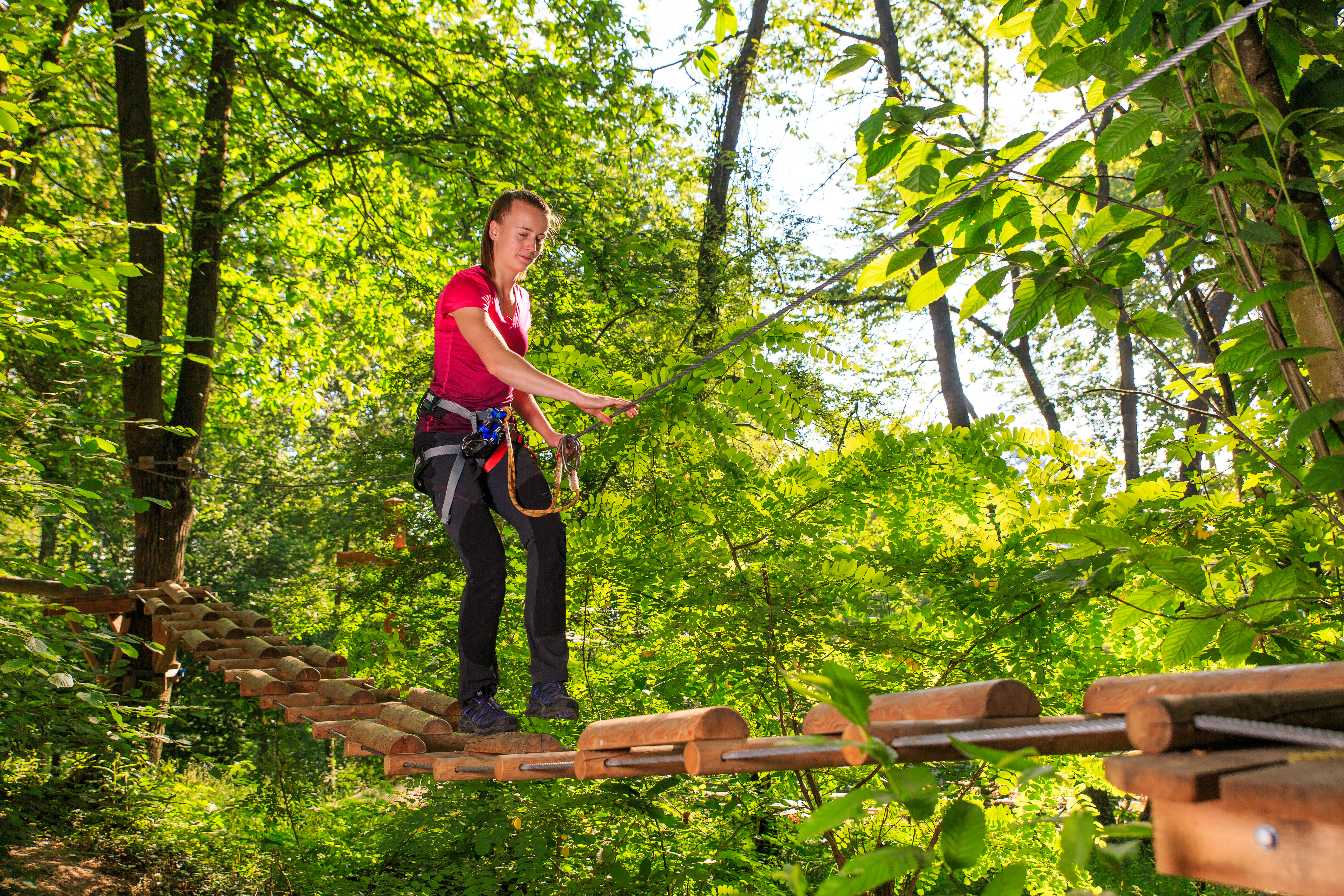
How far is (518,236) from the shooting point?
3.11 m

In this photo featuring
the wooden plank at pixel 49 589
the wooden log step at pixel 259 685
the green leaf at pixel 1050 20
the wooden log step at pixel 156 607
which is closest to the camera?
the green leaf at pixel 1050 20

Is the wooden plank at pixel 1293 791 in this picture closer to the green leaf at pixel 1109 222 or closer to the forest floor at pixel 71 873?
the green leaf at pixel 1109 222

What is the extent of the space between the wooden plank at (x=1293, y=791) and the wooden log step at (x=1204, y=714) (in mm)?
90

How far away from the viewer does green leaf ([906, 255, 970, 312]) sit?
2.17 meters

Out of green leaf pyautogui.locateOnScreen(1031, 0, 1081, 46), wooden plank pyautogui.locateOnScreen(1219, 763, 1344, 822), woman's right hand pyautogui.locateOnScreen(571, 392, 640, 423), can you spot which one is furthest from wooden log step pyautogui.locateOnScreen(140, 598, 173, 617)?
wooden plank pyautogui.locateOnScreen(1219, 763, 1344, 822)

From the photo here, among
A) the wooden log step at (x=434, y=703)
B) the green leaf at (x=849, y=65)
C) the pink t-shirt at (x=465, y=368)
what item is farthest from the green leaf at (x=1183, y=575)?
the wooden log step at (x=434, y=703)

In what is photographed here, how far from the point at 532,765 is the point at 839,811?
1.65 metres

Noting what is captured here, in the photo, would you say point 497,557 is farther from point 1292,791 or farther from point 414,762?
point 1292,791

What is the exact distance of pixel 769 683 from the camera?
374 cm

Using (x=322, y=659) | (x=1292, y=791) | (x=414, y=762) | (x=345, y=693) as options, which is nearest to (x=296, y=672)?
(x=322, y=659)

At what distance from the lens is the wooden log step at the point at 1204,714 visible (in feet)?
2.97

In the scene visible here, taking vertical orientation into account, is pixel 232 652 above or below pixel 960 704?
above

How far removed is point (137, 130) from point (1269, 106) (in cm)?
834

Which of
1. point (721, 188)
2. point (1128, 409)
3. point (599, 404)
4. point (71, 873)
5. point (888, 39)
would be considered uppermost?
point (888, 39)
